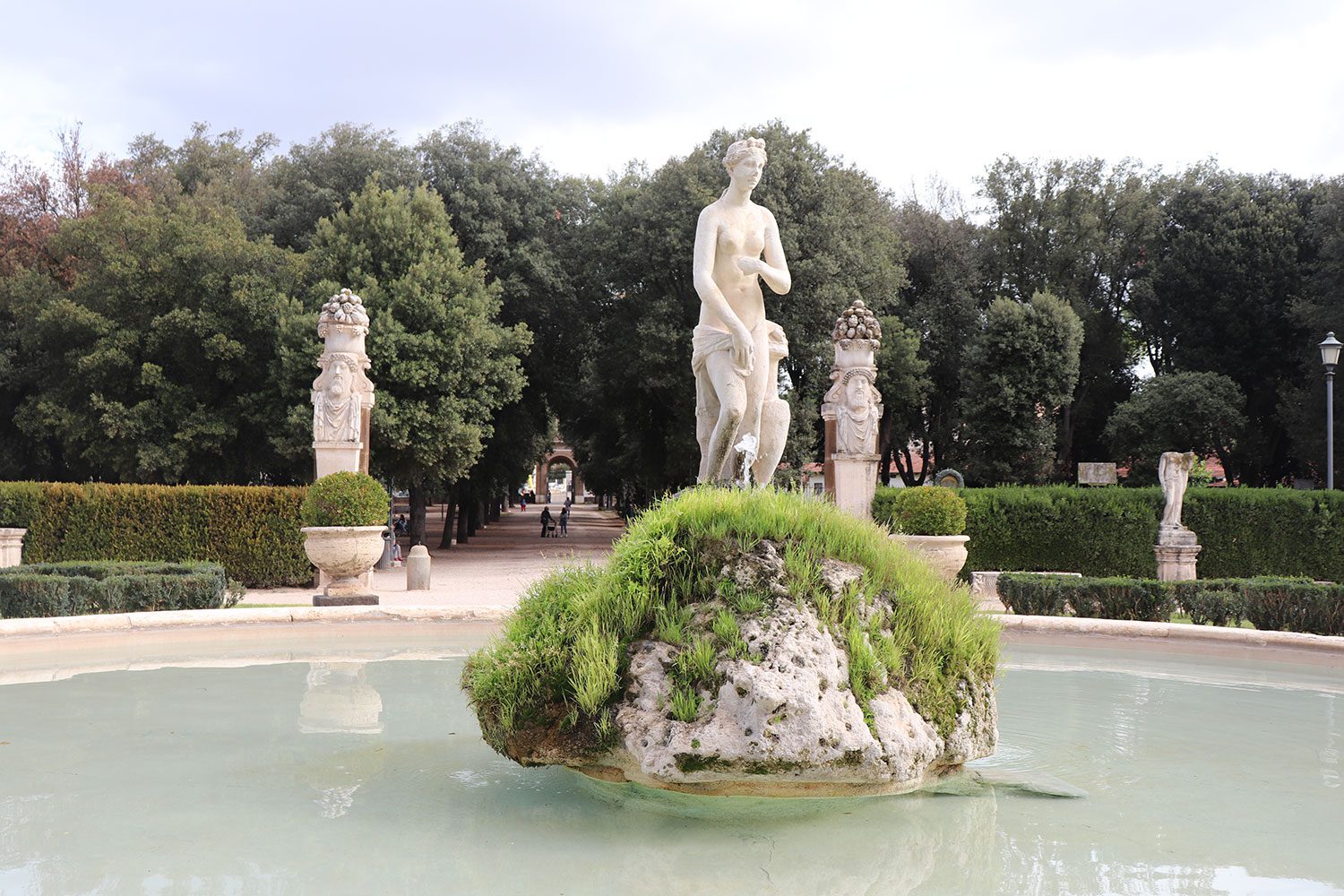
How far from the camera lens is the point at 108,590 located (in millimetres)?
10023

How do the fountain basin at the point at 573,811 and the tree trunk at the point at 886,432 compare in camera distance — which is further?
the tree trunk at the point at 886,432

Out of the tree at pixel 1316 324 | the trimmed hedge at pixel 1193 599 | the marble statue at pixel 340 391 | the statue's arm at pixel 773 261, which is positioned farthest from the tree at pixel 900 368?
the statue's arm at pixel 773 261

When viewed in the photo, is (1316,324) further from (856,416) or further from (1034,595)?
(1034,595)

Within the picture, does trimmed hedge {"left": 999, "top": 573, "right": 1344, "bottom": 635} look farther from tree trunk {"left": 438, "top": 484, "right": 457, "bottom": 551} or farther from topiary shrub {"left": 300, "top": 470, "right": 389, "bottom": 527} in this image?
tree trunk {"left": 438, "top": 484, "right": 457, "bottom": 551}

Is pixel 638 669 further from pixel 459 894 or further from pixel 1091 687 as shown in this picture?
pixel 1091 687

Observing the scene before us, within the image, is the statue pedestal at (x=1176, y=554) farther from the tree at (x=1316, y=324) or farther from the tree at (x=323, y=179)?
the tree at (x=323, y=179)

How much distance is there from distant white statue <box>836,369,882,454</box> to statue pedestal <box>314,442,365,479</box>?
7957 mm

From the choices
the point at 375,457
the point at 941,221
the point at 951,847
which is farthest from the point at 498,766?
the point at 941,221

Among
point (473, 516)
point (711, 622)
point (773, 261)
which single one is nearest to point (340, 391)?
point (773, 261)

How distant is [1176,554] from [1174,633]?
8.43 metres

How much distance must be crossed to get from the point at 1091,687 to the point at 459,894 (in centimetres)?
546

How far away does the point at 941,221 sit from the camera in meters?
39.0

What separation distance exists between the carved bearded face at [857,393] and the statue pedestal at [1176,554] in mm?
5214

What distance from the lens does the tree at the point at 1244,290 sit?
33438 millimetres
